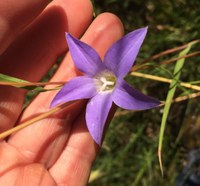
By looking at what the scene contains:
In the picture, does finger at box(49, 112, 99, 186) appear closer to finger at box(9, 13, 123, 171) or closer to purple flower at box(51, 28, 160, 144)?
finger at box(9, 13, 123, 171)

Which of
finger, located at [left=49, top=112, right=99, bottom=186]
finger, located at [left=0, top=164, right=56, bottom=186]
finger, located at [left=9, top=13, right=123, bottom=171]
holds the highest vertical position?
finger, located at [left=9, top=13, right=123, bottom=171]

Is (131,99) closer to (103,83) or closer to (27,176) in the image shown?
(103,83)

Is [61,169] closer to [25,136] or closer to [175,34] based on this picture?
[25,136]

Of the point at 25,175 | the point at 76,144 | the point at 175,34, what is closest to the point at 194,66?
the point at 175,34

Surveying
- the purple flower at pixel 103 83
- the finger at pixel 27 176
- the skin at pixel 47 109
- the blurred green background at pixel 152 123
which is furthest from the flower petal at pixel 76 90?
the blurred green background at pixel 152 123

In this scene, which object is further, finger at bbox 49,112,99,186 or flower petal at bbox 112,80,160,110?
finger at bbox 49,112,99,186

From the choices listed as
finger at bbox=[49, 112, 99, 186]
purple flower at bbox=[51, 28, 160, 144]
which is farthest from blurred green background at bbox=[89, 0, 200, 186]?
purple flower at bbox=[51, 28, 160, 144]
